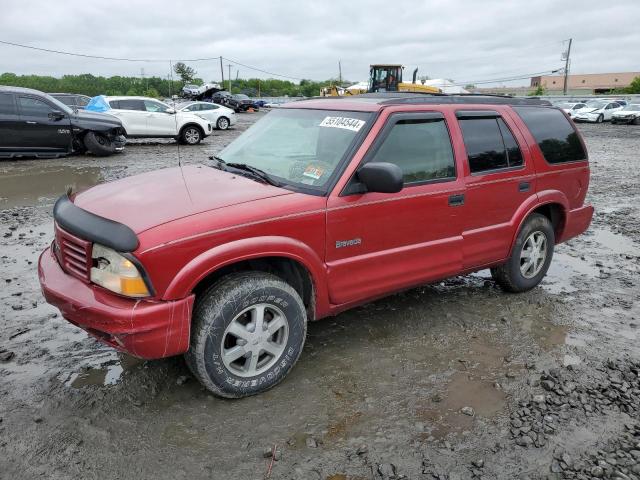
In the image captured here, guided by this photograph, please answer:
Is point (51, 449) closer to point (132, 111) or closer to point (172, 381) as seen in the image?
point (172, 381)

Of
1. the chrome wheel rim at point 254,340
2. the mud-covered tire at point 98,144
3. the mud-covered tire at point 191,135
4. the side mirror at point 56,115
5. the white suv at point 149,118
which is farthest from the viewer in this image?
the mud-covered tire at point 191,135

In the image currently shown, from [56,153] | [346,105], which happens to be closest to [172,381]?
[346,105]

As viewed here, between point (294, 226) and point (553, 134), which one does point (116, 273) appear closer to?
point (294, 226)

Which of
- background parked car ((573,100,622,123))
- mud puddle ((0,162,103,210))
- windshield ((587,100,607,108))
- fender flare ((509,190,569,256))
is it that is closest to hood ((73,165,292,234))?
fender flare ((509,190,569,256))

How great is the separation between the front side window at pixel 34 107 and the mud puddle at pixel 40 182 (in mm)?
1198

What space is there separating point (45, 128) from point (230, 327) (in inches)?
457

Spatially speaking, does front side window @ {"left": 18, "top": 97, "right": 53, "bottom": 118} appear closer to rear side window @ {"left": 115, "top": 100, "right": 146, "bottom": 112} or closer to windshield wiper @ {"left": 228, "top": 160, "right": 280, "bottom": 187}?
rear side window @ {"left": 115, "top": 100, "right": 146, "bottom": 112}

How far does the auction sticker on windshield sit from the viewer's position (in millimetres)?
3635

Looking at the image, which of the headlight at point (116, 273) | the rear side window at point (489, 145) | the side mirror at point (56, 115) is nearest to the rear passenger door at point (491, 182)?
the rear side window at point (489, 145)

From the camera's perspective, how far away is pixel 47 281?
3.15 m

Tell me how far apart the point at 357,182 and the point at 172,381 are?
1.81 meters

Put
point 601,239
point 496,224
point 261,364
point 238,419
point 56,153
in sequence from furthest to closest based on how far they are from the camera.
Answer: point 56,153 → point 601,239 → point 496,224 → point 261,364 → point 238,419

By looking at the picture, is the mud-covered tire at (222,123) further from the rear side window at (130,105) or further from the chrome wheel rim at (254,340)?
the chrome wheel rim at (254,340)

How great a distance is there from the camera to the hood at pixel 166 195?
9.68 feet
